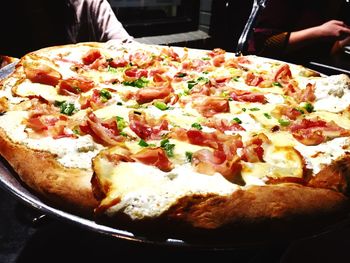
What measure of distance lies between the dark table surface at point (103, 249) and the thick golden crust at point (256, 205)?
0.46 meters

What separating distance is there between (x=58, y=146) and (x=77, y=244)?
705 millimetres

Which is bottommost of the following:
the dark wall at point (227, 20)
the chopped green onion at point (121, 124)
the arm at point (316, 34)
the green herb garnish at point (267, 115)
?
the dark wall at point (227, 20)

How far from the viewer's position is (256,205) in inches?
44.5

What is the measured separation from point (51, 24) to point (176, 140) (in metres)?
2.14

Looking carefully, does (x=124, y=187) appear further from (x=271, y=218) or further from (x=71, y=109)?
(x=71, y=109)

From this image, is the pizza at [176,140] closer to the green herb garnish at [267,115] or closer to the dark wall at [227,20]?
the green herb garnish at [267,115]

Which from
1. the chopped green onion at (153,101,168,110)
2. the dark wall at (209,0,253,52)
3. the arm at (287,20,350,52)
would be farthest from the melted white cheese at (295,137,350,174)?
the dark wall at (209,0,253,52)

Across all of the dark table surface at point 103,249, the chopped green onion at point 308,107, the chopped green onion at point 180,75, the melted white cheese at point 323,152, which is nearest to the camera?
the melted white cheese at point 323,152

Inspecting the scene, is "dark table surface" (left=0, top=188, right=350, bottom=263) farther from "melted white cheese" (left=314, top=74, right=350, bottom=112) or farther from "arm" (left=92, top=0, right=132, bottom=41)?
"arm" (left=92, top=0, right=132, bottom=41)

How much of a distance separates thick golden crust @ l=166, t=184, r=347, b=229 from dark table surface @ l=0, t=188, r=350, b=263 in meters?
0.46

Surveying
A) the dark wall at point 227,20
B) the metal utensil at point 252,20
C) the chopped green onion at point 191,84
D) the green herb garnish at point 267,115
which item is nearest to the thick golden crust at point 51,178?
the green herb garnish at point 267,115

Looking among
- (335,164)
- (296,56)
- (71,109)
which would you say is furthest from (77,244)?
(296,56)

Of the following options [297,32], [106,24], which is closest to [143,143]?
[106,24]

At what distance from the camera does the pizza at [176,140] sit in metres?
1.12
